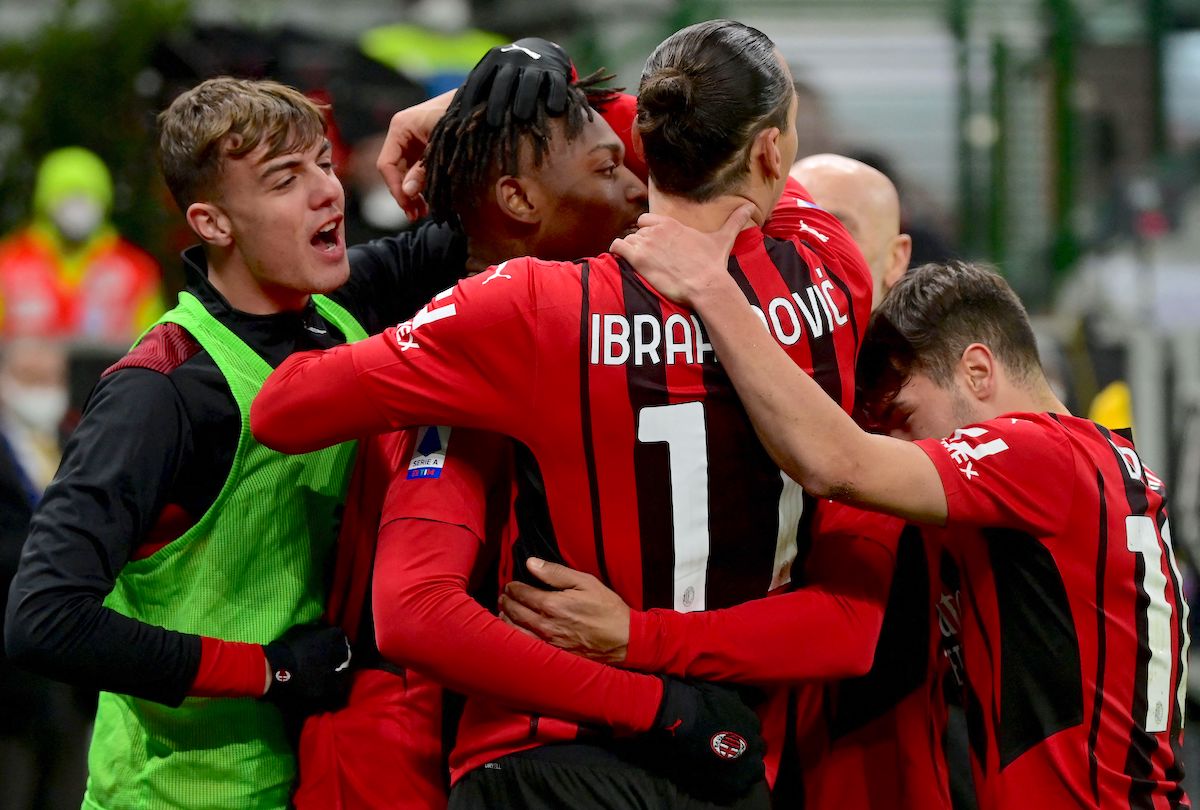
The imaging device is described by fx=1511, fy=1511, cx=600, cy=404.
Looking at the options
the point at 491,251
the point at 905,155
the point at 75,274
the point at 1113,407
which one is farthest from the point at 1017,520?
the point at 75,274

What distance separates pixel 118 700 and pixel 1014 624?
1603mm

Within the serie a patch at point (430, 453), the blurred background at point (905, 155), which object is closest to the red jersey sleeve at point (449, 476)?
the serie a patch at point (430, 453)

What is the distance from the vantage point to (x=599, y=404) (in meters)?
2.35

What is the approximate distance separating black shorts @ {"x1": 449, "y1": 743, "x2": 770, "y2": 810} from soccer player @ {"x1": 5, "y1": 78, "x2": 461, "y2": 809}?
37 cm

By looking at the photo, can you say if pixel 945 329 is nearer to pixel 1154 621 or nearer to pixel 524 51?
pixel 1154 621

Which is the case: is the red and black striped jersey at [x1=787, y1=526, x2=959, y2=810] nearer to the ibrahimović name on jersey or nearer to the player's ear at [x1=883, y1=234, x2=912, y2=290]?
the ibrahimović name on jersey

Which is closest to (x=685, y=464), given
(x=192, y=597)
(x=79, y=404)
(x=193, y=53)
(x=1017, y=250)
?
(x=192, y=597)

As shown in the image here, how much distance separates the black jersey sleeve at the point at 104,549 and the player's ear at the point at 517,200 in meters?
0.66

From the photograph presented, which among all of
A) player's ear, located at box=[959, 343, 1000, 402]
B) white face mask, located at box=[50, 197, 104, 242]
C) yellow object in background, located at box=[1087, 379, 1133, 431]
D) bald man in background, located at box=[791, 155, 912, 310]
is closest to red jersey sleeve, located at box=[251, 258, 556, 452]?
player's ear, located at box=[959, 343, 1000, 402]

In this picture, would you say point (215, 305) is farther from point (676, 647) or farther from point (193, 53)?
point (193, 53)

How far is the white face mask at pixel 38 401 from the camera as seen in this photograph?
24.4 feet

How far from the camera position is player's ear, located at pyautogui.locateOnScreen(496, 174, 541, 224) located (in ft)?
8.84

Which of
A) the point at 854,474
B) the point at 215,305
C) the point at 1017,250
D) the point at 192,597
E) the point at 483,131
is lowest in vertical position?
the point at 1017,250

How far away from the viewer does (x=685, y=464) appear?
7.82 ft
